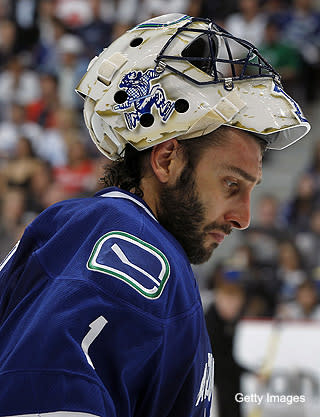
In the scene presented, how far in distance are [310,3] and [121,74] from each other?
209 inches

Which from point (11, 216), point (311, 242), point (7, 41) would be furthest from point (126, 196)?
point (7, 41)

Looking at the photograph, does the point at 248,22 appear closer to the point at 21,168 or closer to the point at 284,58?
the point at 284,58

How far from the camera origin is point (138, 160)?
1.46m

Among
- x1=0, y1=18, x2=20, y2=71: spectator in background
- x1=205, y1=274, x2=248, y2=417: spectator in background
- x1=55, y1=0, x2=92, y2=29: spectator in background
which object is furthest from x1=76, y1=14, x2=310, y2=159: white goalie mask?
x1=0, y1=18, x2=20, y2=71: spectator in background

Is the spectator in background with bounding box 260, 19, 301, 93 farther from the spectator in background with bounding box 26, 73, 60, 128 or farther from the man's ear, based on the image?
the man's ear

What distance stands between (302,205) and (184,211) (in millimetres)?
3926

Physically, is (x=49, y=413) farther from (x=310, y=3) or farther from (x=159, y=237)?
(x=310, y=3)

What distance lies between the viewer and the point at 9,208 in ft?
18.7

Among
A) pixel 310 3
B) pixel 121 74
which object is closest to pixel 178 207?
pixel 121 74

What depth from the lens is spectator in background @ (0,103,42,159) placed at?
21.5ft

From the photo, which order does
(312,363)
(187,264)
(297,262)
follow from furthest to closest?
(297,262)
(312,363)
(187,264)

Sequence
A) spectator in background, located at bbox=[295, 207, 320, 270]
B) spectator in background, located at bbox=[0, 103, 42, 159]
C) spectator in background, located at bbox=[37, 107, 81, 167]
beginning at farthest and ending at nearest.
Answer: spectator in background, located at bbox=[0, 103, 42, 159] < spectator in background, located at bbox=[37, 107, 81, 167] < spectator in background, located at bbox=[295, 207, 320, 270]

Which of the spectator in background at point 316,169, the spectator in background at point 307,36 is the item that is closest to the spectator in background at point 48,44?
the spectator in background at point 307,36

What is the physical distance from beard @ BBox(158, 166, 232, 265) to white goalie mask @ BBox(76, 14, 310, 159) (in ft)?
0.31
